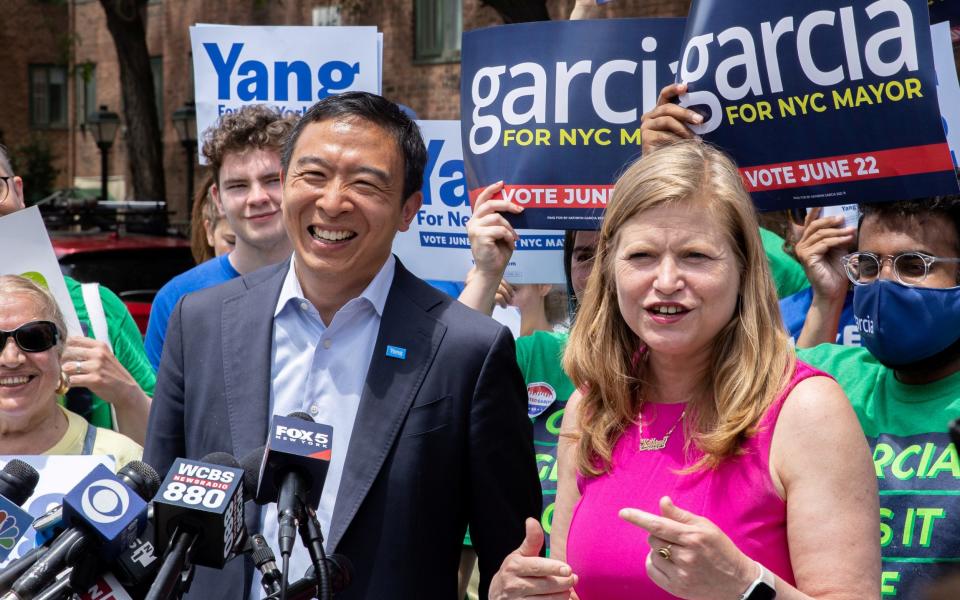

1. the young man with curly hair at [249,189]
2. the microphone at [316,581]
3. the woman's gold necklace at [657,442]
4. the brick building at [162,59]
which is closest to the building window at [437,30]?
the brick building at [162,59]

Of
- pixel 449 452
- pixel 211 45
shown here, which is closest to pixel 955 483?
pixel 449 452

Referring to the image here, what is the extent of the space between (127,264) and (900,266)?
27.8ft

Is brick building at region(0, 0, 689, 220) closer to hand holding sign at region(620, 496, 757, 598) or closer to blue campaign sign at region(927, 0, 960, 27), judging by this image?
blue campaign sign at region(927, 0, 960, 27)

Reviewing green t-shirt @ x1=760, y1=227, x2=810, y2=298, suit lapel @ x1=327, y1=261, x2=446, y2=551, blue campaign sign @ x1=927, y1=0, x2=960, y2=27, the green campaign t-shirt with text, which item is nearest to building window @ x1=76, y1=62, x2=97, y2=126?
green t-shirt @ x1=760, y1=227, x2=810, y2=298

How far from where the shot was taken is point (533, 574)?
2.69 meters

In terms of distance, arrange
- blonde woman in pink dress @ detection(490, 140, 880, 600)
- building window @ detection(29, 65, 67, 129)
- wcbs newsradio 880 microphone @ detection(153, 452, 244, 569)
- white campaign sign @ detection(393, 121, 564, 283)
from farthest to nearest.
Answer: building window @ detection(29, 65, 67, 129)
white campaign sign @ detection(393, 121, 564, 283)
blonde woman in pink dress @ detection(490, 140, 880, 600)
wcbs newsradio 880 microphone @ detection(153, 452, 244, 569)

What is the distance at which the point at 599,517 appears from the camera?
287 centimetres

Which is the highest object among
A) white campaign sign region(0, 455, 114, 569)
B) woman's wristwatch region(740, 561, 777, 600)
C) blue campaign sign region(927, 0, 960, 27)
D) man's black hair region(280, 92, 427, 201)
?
blue campaign sign region(927, 0, 960, 27)

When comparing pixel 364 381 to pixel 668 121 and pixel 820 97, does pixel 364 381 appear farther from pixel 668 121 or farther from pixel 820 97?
pixel 820 97

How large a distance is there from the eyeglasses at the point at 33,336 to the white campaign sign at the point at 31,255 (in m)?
0.48

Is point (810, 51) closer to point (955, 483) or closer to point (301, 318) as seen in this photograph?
point (955, 483)

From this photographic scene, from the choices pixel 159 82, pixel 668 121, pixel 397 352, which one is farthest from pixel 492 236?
pixel 159 82

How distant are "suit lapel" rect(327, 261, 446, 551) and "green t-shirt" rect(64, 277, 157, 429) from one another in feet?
5.23

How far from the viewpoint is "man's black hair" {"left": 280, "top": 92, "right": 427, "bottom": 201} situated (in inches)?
138
